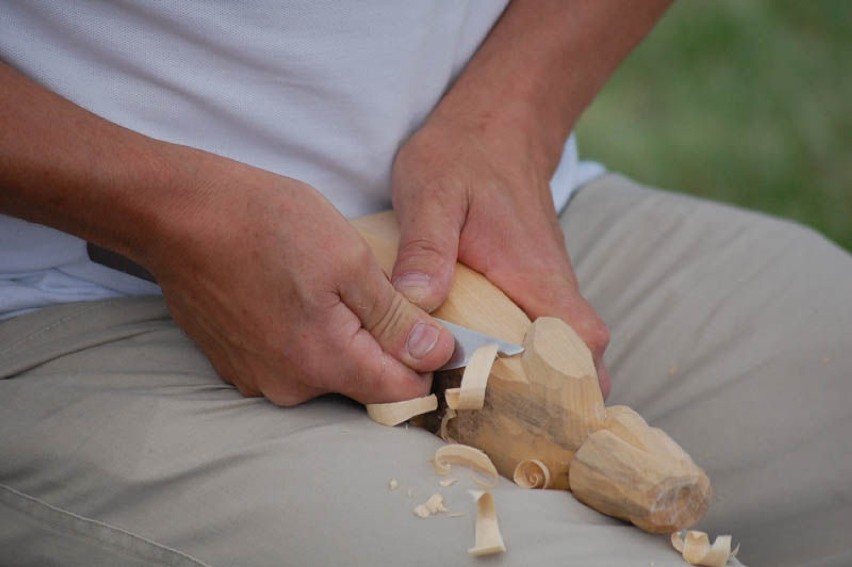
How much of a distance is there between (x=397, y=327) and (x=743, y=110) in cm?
268

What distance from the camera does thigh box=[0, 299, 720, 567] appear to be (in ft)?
3.74

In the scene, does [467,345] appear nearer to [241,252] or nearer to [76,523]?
[241,252]

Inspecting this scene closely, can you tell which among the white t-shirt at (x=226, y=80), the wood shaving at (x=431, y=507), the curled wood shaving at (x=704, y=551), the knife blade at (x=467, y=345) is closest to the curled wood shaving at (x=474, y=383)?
the knife blade at (x=467, y=345)

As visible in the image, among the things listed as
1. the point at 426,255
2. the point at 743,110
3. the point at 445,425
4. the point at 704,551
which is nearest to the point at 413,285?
the point at 426,255

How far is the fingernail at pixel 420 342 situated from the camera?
4.04 feet

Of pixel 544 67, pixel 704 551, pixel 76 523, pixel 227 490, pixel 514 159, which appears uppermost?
pixel 544 67

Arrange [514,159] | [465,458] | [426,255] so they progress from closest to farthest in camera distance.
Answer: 1. [465,458]
2. [426,255]
3. [514,159]

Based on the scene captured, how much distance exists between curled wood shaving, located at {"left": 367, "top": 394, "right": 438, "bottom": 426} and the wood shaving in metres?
0.12

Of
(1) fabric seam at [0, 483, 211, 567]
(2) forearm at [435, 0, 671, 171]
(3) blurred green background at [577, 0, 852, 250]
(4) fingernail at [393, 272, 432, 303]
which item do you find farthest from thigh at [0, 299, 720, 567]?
(3) blurred green background at [577, 0, 852, 250]

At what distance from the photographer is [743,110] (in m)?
3.64

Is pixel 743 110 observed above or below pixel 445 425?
above

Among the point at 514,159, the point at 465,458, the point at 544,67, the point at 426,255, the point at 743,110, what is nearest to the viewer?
the point at 465,458

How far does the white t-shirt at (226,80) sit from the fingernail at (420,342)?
1.01 ft

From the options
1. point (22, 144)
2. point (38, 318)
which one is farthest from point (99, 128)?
point (38, 318)
